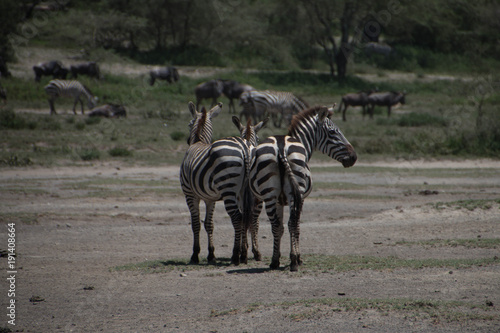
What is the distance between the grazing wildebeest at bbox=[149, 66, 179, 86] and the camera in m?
31.6

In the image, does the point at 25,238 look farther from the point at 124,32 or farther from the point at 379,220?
the point at 124,32

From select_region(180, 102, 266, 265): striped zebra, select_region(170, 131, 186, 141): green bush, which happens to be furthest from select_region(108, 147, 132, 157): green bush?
select_region(180, 102, 266, 265): striped zebra

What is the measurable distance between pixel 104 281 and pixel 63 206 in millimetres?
5554

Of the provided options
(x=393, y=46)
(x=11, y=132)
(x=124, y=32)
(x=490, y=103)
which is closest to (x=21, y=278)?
(x=11, y=132)

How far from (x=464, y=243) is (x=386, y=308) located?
3581mm

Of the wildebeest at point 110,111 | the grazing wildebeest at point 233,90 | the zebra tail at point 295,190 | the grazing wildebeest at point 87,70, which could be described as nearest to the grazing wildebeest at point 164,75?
the grazing wildebeest at point 87,70

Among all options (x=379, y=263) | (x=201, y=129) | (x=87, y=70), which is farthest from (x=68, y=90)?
(x=379, y=263)

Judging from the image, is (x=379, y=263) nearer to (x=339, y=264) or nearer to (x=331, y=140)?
(x=339, y=264)

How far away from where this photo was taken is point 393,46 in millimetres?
45375

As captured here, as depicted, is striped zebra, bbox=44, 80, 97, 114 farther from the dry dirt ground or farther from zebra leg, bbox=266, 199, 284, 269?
zebra leg, bbox=266, 199, 284, 269

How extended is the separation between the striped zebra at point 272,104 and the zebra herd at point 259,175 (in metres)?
15.3

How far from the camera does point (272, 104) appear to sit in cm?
2402

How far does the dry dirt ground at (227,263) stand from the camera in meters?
5.01

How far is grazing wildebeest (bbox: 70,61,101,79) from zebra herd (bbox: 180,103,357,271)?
943 inches
